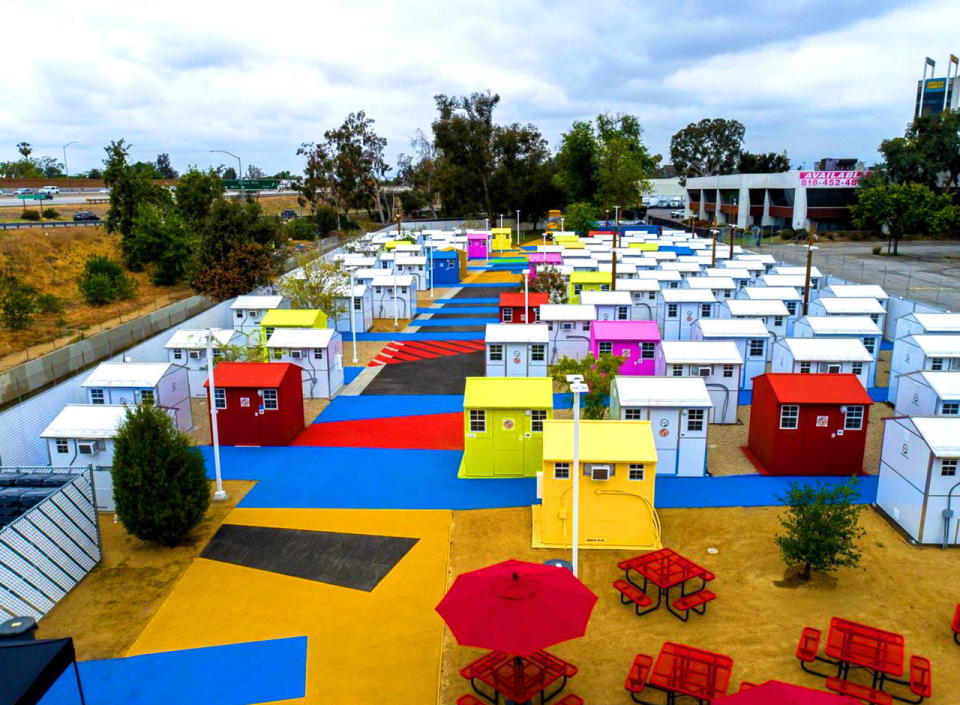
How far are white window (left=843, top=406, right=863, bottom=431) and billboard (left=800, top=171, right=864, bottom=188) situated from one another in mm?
76683

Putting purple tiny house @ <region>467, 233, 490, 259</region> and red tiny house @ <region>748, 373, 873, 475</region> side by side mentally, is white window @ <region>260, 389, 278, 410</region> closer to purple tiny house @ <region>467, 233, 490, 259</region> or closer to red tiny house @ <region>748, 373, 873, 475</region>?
red tiny house @ <region>748, 373, 873, 475</region>

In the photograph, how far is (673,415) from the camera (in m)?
21.4

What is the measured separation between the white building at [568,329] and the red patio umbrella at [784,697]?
25.4 m

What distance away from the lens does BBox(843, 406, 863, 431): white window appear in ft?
71.1

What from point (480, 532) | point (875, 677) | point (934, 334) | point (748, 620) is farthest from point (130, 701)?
point (934, 334)

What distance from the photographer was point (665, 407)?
2122 cm

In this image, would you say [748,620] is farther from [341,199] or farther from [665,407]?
[341,199]

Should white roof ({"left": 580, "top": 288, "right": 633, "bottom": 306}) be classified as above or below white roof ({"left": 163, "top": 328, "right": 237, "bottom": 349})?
above

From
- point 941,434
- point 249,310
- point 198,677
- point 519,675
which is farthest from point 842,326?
point 249,310

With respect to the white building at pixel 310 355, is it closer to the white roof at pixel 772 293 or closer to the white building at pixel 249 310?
the white building at pixel 249 310

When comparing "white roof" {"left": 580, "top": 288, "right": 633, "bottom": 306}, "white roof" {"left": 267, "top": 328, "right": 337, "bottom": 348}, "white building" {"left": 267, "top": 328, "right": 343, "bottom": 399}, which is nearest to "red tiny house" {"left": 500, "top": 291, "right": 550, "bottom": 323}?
"white roof" {"left": 580, "top": 288, "right": 633, "bottom": 306}

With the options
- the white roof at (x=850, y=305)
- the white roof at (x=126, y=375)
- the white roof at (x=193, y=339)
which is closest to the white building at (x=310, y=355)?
the white roof at (x=193, y=339)

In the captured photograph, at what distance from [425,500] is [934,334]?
2290 cm

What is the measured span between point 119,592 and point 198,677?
4349 millimetres
